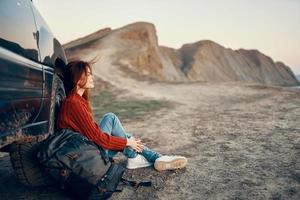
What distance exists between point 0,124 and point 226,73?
6651 cm

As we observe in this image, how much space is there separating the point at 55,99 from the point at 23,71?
0.96 metres

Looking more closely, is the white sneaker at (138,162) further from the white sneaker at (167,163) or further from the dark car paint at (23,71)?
the dark car paint at (23,71)

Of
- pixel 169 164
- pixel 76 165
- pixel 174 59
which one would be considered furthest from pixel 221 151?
pixel 174 59

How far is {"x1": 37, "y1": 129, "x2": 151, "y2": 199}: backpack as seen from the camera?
9.43ft

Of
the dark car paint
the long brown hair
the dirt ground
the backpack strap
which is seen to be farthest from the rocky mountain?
the dark car paint

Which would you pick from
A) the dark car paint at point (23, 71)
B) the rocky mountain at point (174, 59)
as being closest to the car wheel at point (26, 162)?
the dark car paint at point (23, 71)

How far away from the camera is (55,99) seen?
363 cm

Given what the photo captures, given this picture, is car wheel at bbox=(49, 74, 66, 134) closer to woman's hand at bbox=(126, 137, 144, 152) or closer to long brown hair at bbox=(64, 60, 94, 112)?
long brown hair at bbox=(64, 60, 94, 112)

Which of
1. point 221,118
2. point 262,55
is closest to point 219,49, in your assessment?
point 262,55

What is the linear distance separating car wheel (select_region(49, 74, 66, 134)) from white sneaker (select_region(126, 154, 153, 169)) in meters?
0.95

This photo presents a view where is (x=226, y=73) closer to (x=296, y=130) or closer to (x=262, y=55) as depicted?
(x=262, y=55)

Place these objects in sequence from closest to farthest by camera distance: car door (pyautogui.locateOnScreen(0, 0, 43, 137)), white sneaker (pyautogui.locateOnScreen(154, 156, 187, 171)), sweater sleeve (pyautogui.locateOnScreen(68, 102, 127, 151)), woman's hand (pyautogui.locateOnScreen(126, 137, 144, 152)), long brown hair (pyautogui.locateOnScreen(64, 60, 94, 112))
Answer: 1. car door (pyautogui.locateOnScreen(0, 0, 43, 137))
2. sweater sleeve (pyautogui.locateOnScreen(68, 102, 127, 151))
3. long brown hair (pyautogui.locateOnScreen(64, 60, 94, 112))
4. woman's hand (pyautogui.locateOnScreen(126, 137, 144, 152))
5. white sneaker (pyautogui.locateOnScreen(154, 156, 187, 171))

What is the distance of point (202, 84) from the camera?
15.2 m

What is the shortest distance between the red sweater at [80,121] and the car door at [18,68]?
0.26 meters
